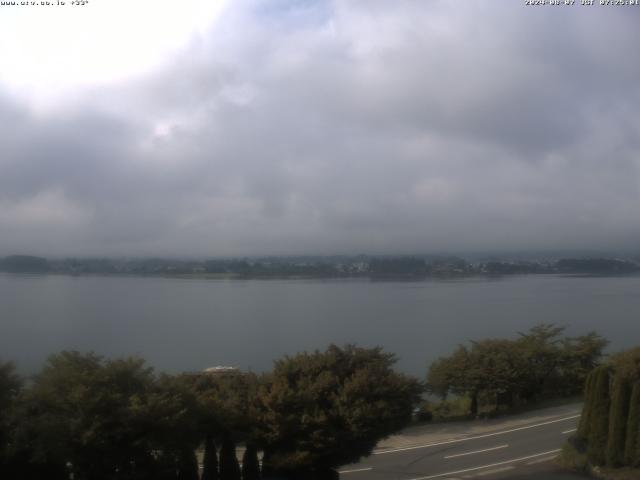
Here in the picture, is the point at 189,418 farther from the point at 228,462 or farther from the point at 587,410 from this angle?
Result: the point at 587,410

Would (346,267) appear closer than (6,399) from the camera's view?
No

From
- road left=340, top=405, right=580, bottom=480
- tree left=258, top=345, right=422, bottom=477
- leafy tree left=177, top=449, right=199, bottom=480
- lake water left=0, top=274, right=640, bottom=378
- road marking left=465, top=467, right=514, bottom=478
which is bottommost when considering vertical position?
road left=340, top=405, right=580, bottom=480

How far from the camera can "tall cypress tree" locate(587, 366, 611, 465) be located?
1449 centimetres

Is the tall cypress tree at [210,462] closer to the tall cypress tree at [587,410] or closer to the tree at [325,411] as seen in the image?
the tree at [325,411]

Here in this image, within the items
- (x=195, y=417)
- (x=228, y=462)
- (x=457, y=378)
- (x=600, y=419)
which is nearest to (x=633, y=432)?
(x=600, y=419)

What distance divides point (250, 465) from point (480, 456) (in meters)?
8.52

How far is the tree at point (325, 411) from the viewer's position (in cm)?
1212

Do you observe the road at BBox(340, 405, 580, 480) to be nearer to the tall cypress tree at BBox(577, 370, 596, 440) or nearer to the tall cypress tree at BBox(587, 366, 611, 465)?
the tall cypress tree at BBox(587, 366, 611, 465)

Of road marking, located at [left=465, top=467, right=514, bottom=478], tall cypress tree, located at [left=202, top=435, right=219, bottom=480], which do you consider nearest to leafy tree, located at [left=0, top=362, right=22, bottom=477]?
tall cypress tree, located at [left=202, top=435, right=219, bottom=480]

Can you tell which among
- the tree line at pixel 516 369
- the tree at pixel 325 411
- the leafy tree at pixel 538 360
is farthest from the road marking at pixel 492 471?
the leafy tree at pixel 538 360

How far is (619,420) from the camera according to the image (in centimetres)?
1405

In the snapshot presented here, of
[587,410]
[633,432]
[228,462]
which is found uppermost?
[587,410]

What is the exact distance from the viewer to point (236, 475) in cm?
1216

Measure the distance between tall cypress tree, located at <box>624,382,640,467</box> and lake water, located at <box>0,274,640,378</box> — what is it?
16.2 metres
